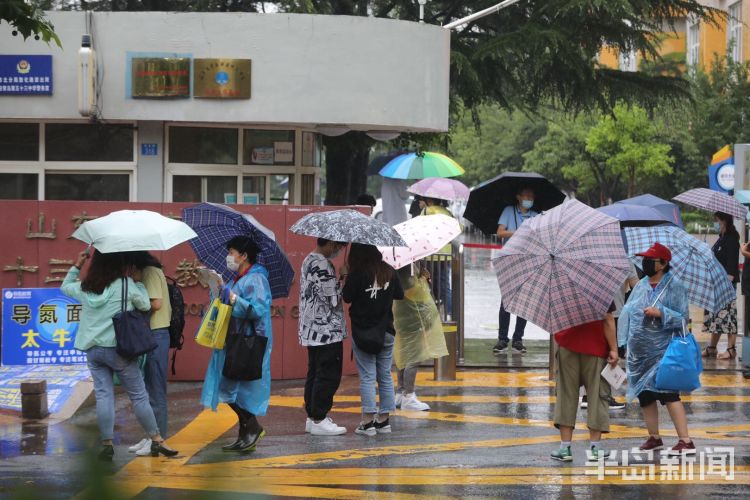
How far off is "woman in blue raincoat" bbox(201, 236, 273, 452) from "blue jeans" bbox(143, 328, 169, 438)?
0.40 meters

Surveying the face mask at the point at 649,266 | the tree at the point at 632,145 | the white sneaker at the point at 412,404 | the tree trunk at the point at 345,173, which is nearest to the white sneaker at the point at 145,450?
the white sneaker at the point at 412,404

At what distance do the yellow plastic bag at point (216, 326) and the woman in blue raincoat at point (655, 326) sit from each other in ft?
9.78

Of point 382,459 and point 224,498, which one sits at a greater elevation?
point 224,498

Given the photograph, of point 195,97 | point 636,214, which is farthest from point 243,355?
point 195,97

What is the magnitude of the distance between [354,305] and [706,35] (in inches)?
1679

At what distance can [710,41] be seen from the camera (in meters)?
48.2

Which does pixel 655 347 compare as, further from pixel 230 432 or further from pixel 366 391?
pixel 230 432

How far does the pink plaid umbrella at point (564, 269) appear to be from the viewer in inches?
310

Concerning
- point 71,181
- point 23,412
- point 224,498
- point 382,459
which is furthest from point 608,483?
point 71,181

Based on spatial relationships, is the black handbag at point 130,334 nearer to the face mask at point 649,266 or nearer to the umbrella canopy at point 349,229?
the umbrella canopy at point 349,229

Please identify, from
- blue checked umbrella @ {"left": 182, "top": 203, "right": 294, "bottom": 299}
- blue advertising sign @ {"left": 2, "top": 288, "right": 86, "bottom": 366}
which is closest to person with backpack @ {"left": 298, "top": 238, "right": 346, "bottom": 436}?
blue checked umbrella @ {"left": 182, "top": 203, "right": 294, "bottom": 299}

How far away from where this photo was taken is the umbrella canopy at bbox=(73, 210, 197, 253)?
27.0 ft

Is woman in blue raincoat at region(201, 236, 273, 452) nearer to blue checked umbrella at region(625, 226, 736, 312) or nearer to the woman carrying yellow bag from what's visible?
the woman carrying yellow bag

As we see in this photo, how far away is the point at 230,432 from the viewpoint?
31.9ft
